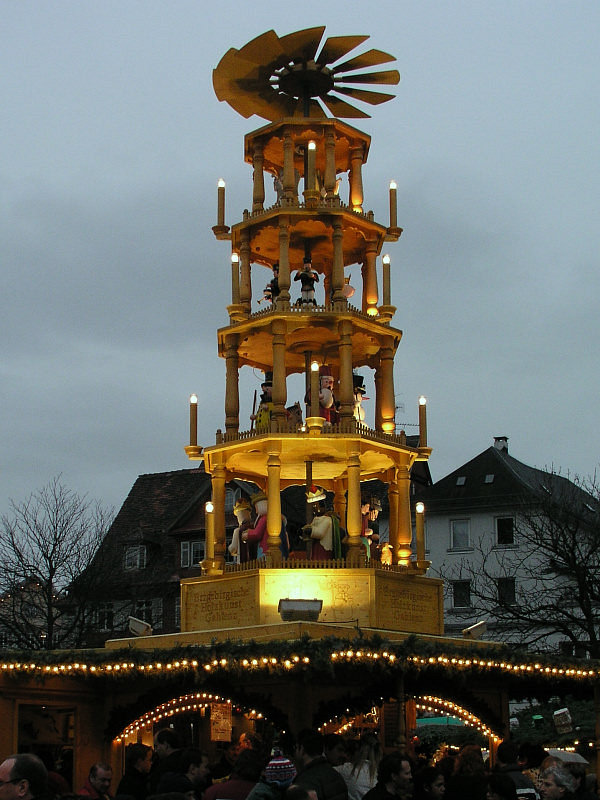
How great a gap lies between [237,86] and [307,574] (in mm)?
8527

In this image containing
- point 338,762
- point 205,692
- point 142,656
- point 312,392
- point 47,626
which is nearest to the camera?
point 338,762

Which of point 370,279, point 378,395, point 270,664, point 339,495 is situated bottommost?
point 270,664

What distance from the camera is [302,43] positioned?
69.7ft

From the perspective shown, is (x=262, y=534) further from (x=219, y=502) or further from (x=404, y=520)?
(x=404, y=520)

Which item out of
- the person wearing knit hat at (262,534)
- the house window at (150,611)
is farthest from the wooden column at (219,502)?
the house window at (150,611)

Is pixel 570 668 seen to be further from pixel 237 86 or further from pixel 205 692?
pixel 237 86

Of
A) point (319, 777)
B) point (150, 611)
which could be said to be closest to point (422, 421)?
point (319, 777)

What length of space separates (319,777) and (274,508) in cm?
858

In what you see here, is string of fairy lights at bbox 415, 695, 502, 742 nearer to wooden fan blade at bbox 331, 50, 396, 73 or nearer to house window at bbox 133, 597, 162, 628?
wooden fan blade at bbox 331, 50, 396, 73

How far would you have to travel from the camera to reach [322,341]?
2142 cm

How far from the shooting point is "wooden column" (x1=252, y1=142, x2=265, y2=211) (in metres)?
21.5

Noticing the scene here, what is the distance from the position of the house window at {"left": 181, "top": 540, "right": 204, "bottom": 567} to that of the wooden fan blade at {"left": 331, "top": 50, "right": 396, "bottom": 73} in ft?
101

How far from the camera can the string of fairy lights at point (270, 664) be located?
15664 mm

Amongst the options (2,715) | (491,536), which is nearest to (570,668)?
(2,715)
